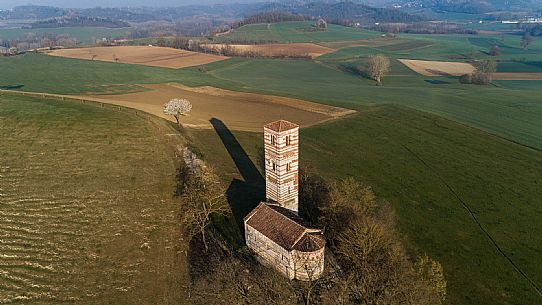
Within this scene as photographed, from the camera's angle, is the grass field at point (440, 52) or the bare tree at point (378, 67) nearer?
the bare tree at point (378, 67)

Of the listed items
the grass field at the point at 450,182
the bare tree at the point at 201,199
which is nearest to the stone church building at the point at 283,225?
the bare tree at the point at 201,199

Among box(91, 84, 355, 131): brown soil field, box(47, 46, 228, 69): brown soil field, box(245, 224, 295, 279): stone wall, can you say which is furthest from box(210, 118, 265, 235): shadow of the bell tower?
box(47, 46, 228, 69): brown soil field

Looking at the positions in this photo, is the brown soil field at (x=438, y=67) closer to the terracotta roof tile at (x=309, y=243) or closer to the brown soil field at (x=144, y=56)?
the brown soil field at (x=144, y=56)

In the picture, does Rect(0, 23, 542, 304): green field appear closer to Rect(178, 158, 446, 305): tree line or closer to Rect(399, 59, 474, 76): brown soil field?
Rect(178, 158, 446, 305): tree line

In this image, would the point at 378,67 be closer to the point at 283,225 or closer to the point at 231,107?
the point at 231,107

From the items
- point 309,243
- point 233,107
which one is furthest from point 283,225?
point 233,107

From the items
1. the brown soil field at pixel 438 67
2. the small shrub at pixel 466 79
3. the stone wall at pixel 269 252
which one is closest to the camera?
the stone wall at pixel 269 252

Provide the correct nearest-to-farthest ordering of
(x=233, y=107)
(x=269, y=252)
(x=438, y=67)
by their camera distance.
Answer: (x=269, y=252), (x=233, y=107), (x=438, y=67)
